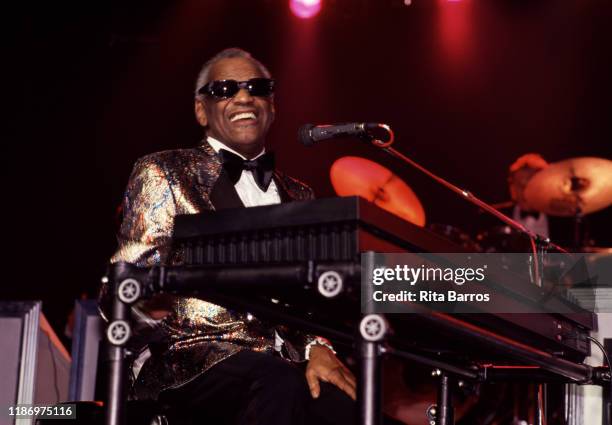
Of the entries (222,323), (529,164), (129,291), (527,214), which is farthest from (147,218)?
(527,214)

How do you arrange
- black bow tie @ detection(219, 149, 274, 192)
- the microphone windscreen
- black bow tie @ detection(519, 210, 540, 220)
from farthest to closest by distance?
black bow tie @ detection(519, 210, 540, 220)
black bow tie @ detection(219, 149, 274, 192)
the microphone windscreen

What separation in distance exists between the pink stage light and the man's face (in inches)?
175

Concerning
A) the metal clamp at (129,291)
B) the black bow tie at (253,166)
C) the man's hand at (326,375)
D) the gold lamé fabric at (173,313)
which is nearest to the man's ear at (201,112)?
the black bow tie at (253,166)

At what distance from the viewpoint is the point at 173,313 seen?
286 centimetres

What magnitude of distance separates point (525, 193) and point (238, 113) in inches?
185

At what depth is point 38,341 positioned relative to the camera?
433cm

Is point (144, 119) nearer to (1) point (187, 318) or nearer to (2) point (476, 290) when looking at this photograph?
(1) point (187, 318)

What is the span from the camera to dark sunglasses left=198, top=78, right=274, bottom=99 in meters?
3.26

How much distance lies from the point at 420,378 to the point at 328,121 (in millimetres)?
2497

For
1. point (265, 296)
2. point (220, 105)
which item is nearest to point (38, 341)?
point (220, 105)

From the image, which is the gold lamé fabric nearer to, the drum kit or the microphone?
the microphone

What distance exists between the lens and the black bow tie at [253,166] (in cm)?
316

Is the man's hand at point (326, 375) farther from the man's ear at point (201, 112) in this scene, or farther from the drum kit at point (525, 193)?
the drum kit at point (525, 193)

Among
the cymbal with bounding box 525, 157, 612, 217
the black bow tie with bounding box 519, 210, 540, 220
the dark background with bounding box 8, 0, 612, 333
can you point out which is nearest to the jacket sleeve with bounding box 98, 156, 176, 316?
the dark background with bounding box 8, 0, 612, 333
